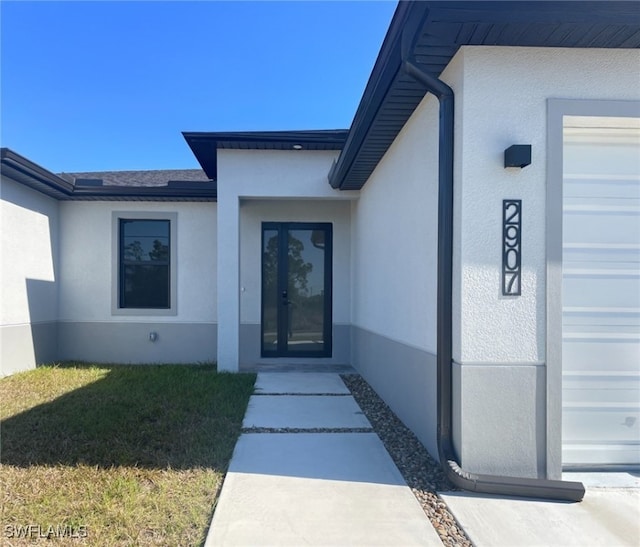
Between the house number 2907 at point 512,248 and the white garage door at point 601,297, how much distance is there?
592 mm

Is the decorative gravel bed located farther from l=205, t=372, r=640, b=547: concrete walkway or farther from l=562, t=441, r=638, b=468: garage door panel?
l=562, t=441, r=638, b=468: garage door panel

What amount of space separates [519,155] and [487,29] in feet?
3.16

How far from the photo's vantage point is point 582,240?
3.58m

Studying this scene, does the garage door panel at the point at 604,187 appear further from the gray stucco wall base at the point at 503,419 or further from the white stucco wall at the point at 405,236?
the gray stucco wall base at the point at 503,419

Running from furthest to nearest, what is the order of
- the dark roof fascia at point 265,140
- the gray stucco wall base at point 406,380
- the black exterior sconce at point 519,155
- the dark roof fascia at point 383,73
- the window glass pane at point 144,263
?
1. the window glass pane at point 144,263
2. the dark roof fascia at point 265,140
3. the gray stucco wall base at point 406,380
4. the black exterior sconce at point 519,155
5. the dark roof fascia at point 383,73

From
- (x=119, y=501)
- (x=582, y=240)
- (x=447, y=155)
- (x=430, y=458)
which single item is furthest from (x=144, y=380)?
(x=582, y=240)

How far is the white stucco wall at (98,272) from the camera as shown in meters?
8.75

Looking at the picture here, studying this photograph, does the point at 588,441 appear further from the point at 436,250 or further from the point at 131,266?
the point at 131,266

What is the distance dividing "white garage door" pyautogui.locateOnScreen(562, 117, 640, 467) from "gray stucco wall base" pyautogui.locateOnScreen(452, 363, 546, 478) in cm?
44

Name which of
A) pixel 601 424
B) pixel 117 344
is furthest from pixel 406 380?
pixel 117 344

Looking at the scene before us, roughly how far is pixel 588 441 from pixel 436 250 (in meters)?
2.08

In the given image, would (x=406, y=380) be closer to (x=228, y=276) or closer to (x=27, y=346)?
(x=228, y=276)

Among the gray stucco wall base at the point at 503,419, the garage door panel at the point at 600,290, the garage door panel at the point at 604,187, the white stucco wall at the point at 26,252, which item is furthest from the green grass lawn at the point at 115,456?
the garage door panel at the point at 604,187

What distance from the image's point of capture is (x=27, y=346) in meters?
7.72
